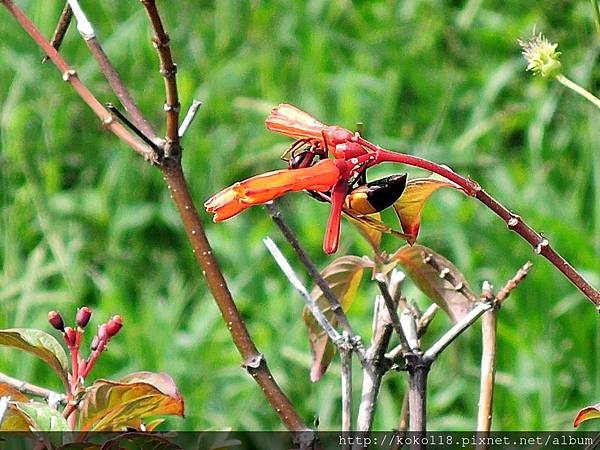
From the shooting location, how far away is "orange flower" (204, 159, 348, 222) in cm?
60

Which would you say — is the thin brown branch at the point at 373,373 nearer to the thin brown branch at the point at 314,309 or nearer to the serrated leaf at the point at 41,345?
the thin brown branch at the point at 314,309

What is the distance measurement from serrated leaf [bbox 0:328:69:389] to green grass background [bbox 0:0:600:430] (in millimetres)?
1277

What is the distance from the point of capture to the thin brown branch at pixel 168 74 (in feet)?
2.61

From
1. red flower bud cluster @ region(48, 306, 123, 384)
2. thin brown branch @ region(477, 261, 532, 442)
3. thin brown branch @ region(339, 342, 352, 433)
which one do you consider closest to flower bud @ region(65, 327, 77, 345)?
red flower bud cluster @ region(48, 306, 123, 384)

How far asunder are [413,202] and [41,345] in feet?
0.99

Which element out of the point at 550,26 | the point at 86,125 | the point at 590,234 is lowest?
the point at 590,234

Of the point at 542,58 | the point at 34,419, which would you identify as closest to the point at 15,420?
the point at 34,419

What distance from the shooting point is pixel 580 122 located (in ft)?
9.02

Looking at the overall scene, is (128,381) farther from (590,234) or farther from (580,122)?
(580,122)

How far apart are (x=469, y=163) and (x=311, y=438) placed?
5.88 ft

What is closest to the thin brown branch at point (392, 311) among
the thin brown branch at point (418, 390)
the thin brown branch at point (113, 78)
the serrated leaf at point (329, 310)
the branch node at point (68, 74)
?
the thin brown branch at point (418, 390)

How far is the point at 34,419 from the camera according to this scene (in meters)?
0.72

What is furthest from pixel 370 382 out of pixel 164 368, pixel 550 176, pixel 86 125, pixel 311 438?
pixel 86 125

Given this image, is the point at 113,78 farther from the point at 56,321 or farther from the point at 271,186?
the point at 271,186
